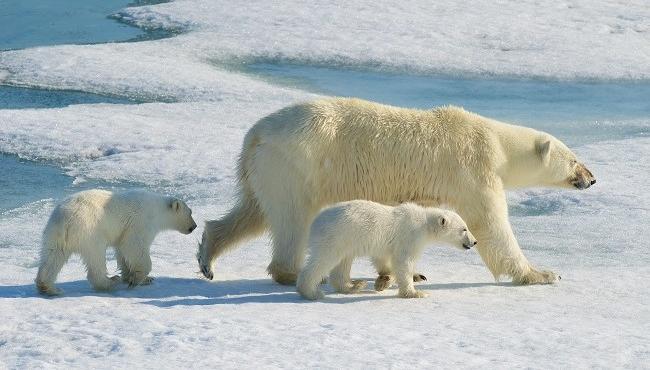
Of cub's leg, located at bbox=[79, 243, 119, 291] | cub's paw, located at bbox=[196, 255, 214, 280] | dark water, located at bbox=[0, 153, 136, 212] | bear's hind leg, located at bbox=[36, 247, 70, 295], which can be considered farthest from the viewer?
dark water, located at bbox=[0, 153, 136, 212]

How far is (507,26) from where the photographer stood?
19.2m

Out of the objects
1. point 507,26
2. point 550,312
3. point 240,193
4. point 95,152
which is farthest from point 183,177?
point 507,26

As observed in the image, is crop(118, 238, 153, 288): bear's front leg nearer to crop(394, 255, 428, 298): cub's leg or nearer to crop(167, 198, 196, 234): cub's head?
crop(167, 198, 196, 234): cub's head

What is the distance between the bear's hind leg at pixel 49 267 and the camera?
6383mm

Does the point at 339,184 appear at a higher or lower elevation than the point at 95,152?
higher

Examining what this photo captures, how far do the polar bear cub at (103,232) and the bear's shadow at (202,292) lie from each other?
11 centimetres

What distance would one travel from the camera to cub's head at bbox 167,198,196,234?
707cm

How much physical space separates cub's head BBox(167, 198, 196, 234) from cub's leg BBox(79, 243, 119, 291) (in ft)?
2.15

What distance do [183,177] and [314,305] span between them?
4.50 meters

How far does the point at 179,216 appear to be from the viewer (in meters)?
7.14

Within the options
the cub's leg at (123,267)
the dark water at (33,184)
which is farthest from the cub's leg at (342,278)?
the dark water at (33,184)

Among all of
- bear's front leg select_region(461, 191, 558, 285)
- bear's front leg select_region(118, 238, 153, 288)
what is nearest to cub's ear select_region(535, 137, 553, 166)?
bear's front leg select_region(461, 191, 558, 285)

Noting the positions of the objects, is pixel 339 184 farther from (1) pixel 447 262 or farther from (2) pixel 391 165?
(1) pixel 447 262

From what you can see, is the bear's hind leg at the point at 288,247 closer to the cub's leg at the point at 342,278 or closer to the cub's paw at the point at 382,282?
the cub's leg at the point at 342,278
